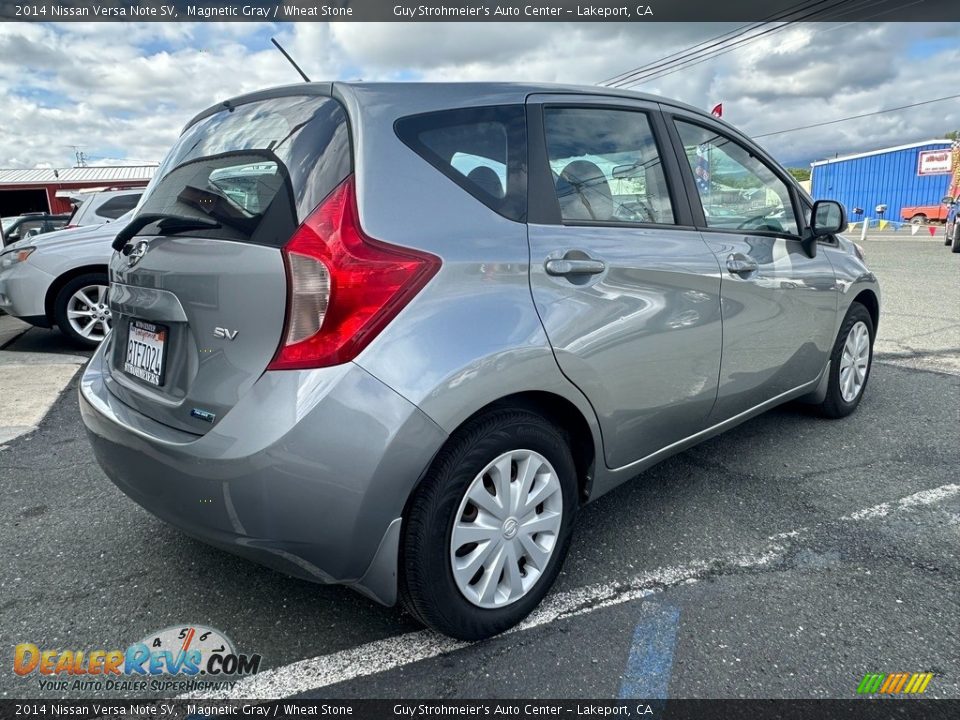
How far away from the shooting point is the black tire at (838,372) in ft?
13.0

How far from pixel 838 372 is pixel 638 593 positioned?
235 centimetres

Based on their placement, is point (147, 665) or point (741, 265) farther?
point (741, 265)

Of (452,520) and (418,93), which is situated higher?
(418,93)

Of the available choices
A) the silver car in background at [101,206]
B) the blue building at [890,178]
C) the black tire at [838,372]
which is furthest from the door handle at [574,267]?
the blue building at [890,178]

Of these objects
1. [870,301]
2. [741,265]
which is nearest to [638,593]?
[741,265]

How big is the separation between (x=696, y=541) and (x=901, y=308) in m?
7.20

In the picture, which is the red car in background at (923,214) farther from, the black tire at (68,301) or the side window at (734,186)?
the black tire at (68,301)

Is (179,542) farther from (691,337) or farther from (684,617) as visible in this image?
(691,337)

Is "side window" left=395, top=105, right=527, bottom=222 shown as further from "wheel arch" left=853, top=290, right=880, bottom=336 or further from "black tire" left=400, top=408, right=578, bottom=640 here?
"wheel arch" left=853, top=290, right=880, bottom=336

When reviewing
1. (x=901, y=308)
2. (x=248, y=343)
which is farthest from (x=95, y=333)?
(x=901, y=308)

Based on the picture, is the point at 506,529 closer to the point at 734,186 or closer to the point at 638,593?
the point at 638,593

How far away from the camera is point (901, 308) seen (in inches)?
331

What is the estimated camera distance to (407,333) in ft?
6.00

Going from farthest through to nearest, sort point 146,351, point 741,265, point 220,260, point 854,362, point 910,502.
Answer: point 854,362 < point 910,502 < point 741,265 < point 146,351 < point 220,260
